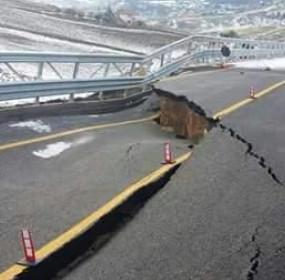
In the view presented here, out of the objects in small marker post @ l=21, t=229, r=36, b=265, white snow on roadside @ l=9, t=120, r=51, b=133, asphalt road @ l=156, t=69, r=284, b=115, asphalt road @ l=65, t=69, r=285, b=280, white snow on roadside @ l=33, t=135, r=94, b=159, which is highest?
small marker post @ l=21, t=229, r=36, b=265

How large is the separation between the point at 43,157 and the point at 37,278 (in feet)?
14.9

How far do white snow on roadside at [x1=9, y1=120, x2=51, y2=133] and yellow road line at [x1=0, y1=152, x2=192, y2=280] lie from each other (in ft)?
13.0

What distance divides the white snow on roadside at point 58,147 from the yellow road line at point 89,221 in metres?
1.98

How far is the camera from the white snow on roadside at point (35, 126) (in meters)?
12.7

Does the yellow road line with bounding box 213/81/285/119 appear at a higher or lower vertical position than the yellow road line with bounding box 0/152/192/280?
lower

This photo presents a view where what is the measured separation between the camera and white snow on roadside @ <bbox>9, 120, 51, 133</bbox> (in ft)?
41.7

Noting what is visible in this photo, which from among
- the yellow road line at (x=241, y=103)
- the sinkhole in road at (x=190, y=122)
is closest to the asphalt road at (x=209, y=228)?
the sinkhole in road at (x=190, y=122)

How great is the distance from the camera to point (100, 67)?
2175 centimetres

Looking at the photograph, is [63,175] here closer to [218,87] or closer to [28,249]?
[28,249]

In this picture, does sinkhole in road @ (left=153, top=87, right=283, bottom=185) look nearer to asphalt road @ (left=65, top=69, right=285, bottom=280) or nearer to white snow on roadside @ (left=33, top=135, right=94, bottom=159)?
asphalt road @ (left=65, top=69, right=285, bottom=280)

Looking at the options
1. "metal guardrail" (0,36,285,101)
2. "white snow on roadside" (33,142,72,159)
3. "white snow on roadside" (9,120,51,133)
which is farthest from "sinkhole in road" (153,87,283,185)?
"white snow on roadside" (9,120,51,133)

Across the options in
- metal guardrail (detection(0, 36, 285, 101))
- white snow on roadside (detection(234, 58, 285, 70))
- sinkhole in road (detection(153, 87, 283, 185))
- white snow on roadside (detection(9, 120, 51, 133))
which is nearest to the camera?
sinkhole in road (detection(153, 87, 283, 185))

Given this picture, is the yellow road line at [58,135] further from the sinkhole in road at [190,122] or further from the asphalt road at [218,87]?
the asphalt road at [218,87]

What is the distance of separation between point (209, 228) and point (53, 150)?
461 centimetres
